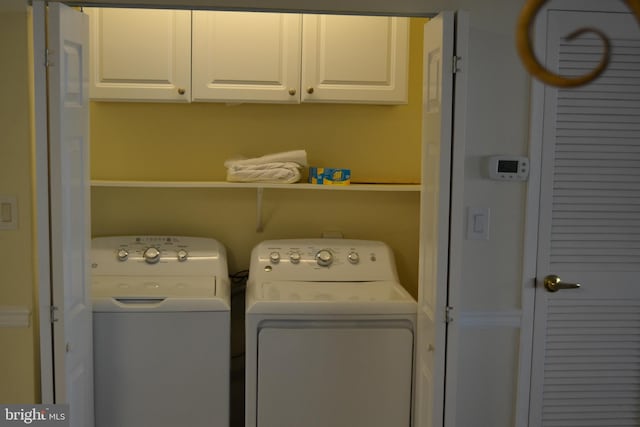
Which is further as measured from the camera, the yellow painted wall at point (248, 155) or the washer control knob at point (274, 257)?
the yellow painted wall at point (248, 155)

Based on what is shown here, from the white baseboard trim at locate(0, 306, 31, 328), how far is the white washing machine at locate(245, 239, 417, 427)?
2.62ft

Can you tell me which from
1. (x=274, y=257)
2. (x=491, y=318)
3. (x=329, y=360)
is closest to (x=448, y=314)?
(x=491, y=318)

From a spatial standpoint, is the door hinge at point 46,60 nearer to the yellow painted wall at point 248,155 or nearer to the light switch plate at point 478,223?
the yellow painted wall at point 248,155

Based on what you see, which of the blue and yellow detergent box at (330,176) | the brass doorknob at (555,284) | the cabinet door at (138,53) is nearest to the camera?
the brass doorknob at (555,284)

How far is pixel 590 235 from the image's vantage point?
2.54m

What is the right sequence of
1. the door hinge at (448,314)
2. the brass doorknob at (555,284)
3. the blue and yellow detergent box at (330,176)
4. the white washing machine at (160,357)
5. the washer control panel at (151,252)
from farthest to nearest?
the blue and yellow detergent box at (330,176) < the washer control panel at (151,252) < the white washing machine at (160,357) < the brass doorknob at (555,284) < the door hinge at (448,314)

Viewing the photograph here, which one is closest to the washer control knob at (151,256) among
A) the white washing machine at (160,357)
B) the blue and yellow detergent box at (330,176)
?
the white washing machine at (160,357)

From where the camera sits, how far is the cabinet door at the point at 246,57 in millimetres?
3111

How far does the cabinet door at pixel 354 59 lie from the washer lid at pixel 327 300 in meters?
0.83

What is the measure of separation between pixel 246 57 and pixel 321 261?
0.95 metres

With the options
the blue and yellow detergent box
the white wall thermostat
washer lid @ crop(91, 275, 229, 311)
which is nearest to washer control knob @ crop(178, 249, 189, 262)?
washer lid @ crop(91, 275, 229, 311)

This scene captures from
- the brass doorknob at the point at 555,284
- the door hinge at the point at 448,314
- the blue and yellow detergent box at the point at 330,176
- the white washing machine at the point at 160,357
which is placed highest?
the blue and yellow detergent box at the point at 330,176

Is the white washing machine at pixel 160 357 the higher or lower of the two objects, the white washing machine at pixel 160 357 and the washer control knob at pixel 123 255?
the lower

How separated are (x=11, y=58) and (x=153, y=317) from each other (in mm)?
1069
